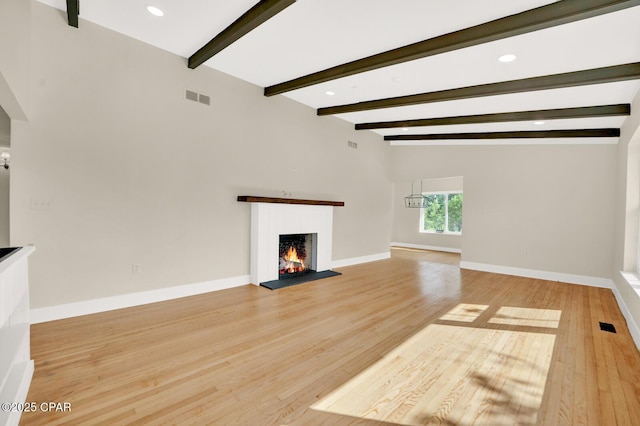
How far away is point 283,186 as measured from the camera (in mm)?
5281

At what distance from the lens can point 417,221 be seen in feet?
34.8

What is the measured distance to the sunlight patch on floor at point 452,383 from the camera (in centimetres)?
184

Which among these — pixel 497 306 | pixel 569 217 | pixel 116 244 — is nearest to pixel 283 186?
pixel 116 244

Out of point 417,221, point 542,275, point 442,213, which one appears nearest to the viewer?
point 542,275

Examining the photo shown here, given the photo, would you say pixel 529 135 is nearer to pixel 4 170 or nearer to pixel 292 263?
pixel 292 263

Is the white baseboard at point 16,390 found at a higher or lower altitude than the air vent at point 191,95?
lower

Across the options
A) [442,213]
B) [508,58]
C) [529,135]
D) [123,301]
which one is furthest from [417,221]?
[123,301]

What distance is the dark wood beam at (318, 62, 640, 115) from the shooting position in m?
3.15

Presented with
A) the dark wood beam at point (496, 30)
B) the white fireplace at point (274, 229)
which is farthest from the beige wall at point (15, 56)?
the dark wood beam at point (496, 30)

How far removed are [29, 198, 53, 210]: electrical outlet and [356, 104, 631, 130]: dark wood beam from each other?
18.2 ft

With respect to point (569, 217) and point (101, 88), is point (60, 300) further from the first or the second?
point (569, 217)

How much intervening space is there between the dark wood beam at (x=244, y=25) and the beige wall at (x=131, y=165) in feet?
2.06

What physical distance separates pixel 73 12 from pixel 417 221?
1000 centimetres

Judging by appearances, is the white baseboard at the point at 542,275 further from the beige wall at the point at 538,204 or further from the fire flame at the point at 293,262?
the fire flame at the point at 293,262
